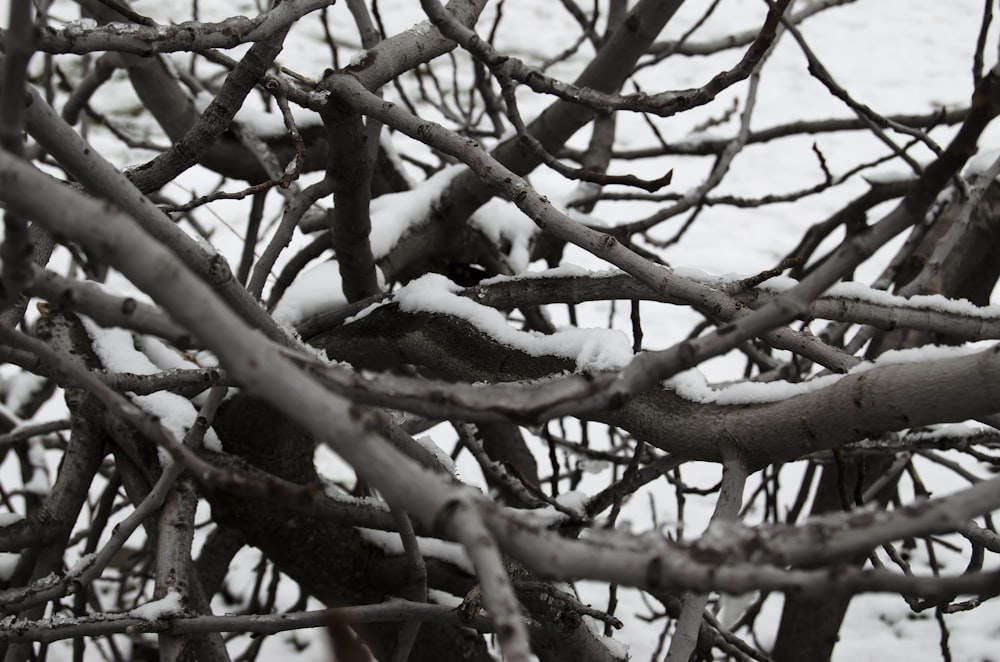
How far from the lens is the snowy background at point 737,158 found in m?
2.75

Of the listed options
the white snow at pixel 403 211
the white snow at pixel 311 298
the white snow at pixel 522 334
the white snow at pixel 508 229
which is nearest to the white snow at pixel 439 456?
the white snow at pixel 522 334

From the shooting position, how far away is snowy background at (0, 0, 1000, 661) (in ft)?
9.03

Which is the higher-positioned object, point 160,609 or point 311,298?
point 311,298

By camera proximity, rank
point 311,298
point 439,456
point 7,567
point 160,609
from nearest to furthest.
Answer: point 160,609
point 439,456
point 7,567
point 311,298

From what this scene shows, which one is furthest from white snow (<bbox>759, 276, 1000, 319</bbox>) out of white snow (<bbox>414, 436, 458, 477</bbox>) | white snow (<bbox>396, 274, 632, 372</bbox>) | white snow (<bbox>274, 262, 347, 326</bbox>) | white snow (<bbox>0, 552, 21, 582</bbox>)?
white snow (<bbox>0, 552, 21, 582</bbox>)

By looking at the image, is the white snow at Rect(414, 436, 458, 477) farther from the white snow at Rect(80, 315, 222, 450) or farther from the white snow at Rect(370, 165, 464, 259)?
the white snow at Rect(370, 165, 464, 259)

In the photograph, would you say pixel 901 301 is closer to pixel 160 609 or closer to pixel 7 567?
pixel 160 609

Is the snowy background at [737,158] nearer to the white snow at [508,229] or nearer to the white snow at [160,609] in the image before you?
the white snow at [508,229]

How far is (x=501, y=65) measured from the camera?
4.41 feet

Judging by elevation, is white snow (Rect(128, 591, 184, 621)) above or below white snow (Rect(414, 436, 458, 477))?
below

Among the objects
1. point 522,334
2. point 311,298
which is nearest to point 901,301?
point 522,334

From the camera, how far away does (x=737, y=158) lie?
4.91 metres

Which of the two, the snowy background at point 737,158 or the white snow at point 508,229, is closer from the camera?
the white snow at point 508,229

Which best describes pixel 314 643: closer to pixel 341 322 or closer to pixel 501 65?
pixel 341 322
